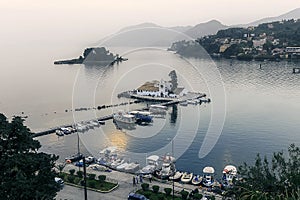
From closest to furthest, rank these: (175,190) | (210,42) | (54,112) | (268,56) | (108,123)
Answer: (175,190), (108,123), (54,112), (268,56), (210,42)

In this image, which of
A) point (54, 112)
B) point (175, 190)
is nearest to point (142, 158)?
point (175, 190)

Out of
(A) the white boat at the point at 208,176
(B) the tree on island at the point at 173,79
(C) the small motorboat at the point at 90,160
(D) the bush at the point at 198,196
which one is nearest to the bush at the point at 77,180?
(C) the small motorboat at the point at 90,160

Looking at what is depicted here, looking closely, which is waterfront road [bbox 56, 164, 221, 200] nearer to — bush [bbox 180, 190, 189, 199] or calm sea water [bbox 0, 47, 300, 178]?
bush [bbox 180, 190, 189, 199]

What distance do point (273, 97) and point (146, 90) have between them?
6.15 meters

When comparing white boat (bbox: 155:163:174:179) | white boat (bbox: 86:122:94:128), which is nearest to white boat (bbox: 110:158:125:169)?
white boat (bbox: 155:163:174:179)

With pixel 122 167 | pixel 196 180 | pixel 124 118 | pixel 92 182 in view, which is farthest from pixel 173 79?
pixel 92 182

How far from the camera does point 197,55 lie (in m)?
41.2

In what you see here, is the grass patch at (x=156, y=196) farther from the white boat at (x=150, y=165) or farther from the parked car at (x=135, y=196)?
the white boat at (x=150, y=165)

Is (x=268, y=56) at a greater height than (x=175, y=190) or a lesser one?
greater

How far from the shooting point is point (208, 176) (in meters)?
7.68

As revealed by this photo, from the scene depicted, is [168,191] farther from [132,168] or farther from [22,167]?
[22,167]

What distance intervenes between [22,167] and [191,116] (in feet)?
36.9

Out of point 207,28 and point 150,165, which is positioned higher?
point 207,28

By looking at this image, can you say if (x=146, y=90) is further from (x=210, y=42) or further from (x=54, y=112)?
(x=210, y=42)
